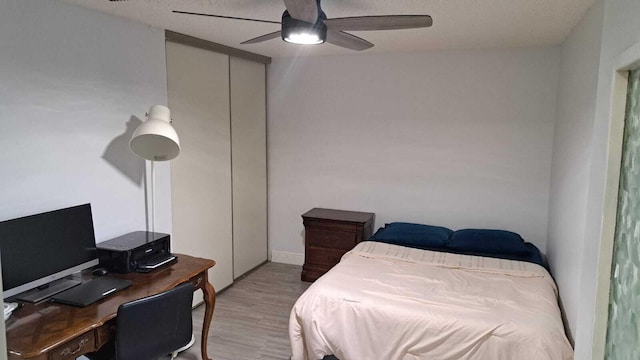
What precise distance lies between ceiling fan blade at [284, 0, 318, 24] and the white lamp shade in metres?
1.16

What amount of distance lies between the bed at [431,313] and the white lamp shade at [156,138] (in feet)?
4.41

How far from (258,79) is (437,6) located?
2.56 m

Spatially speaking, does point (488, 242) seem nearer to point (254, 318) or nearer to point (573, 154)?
point (573, 154)

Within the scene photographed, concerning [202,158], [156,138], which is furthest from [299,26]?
[202,158]

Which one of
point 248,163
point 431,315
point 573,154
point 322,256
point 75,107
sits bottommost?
point 322,256

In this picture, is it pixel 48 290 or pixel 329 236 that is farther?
pixel 329 236

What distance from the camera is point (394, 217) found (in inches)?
179

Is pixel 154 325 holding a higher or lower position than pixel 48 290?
lower

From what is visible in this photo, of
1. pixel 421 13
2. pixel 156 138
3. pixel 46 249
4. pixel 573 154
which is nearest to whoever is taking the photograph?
pixel 46 249

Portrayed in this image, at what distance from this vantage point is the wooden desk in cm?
181

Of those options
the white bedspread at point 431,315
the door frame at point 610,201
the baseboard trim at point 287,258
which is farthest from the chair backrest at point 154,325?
the baseboard trim at point 287,258

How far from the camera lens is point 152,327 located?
2234 millimetres

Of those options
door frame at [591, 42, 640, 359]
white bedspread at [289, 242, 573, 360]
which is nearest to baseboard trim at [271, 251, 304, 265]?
white bedspread at [289, 242, 573, 360]

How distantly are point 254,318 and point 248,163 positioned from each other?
5.35 feet
